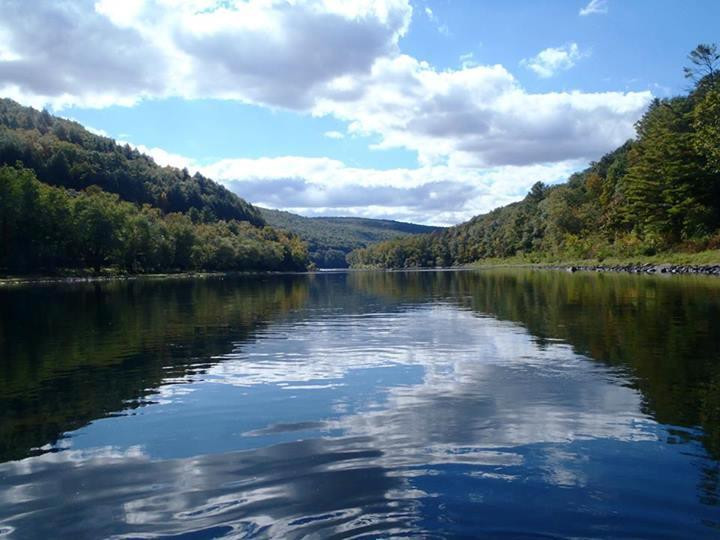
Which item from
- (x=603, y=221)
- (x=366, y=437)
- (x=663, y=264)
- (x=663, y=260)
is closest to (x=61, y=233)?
(x=663, y=264)

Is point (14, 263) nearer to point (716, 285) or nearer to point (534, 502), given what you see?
point (716, 285)

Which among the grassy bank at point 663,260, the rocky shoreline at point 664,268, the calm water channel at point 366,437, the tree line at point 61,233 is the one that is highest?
the tree line at point 61,233

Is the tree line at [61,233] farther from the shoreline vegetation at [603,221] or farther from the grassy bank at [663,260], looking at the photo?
the grassy bank at [663,260]

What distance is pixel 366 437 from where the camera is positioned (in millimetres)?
12297

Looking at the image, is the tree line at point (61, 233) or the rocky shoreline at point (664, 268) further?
the tree line at point (61, 233)

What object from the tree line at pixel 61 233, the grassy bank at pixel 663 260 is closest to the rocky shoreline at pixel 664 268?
the grassy bank at pixel 663 260

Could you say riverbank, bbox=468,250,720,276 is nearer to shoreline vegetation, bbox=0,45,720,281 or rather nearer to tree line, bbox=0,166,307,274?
shoreline vegetation, bbox=0,45,720,281

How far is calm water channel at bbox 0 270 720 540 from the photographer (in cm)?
852

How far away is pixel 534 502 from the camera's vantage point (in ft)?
29.0

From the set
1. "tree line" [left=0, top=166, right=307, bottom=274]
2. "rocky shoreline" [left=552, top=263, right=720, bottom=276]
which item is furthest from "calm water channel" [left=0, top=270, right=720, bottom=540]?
"tree line" [left=0, top=166, right=307, bottom=274]

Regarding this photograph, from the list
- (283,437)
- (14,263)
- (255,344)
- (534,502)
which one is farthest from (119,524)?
(14,263)

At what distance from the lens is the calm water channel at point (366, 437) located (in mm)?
8516

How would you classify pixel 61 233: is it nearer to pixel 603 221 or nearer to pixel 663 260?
pixel 663 260

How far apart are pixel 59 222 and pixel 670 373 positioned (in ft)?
414
